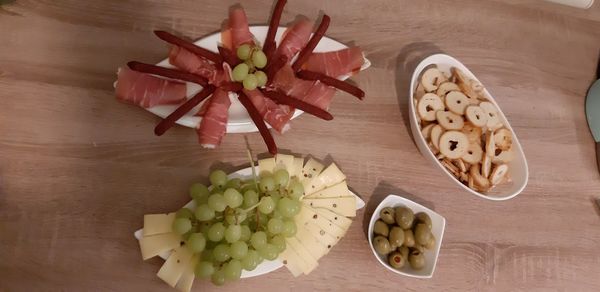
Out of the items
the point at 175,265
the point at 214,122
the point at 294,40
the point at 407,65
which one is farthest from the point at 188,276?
the point at 407,65

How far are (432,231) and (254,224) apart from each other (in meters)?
0.34

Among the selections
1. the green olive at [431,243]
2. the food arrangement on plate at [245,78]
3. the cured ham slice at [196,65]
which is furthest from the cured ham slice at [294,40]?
the green olive at [431,243]

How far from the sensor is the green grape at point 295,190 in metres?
0.77

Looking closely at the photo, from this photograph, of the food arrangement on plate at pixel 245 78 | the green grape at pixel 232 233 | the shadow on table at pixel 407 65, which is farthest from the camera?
the shadow on table at pixel 407 65

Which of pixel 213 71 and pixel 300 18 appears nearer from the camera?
pixel 213 71

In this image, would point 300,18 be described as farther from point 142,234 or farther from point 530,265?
point 530,265

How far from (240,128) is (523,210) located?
0.62 meters

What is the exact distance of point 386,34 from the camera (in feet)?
3.27

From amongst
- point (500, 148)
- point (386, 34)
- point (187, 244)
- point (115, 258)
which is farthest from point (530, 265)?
point (115, 258)

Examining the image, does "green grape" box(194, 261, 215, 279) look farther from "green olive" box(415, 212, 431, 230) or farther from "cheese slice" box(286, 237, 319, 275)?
"green olive" box(415, 212, 431, 230)

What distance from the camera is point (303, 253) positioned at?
0.78 meters

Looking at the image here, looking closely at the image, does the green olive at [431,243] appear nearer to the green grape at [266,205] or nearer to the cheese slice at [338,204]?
the cheese slice at [338,204]

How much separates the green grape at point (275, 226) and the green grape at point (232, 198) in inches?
2.3

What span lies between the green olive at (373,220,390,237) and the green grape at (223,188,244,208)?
26 cm
